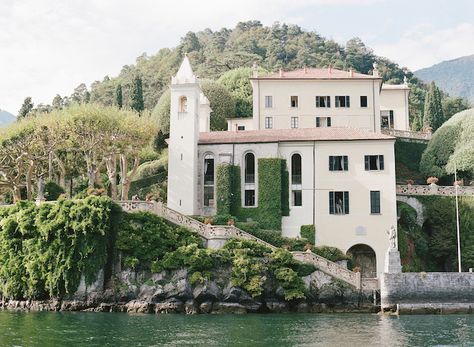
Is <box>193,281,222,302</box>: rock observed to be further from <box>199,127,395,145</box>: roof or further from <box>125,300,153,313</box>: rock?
<box>199,127,395,145</box>: roof

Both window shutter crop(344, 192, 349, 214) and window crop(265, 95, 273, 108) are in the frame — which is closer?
window shutter crop(344, 192, 349, 214)

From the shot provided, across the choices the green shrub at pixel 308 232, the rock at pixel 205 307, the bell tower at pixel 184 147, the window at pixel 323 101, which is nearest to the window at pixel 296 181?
the green shrub at pixel 308 232

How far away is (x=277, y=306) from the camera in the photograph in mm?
45594

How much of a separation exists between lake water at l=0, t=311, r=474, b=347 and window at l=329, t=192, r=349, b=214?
11.7 m

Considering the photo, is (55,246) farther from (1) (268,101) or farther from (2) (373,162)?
(1) (268,101)

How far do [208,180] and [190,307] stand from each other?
1456cm

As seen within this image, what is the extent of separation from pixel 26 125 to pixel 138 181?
1288cm

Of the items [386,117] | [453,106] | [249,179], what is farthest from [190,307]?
[453,106]

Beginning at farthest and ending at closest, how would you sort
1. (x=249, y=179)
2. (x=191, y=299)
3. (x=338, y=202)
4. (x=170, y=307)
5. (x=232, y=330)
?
(x=249, y=179), (x=338, y=202), (x=191, y=299), (x=170, y=307), (x=232, y=330)

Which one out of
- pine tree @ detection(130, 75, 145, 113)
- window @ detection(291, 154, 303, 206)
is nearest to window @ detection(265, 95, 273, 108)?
window @ detection(291, 154, 303, 206)

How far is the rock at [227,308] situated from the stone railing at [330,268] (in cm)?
580

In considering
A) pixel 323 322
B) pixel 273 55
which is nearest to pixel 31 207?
pixel 323 322

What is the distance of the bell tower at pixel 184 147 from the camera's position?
55.1 meters

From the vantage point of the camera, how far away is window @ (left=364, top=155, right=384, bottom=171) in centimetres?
5397
